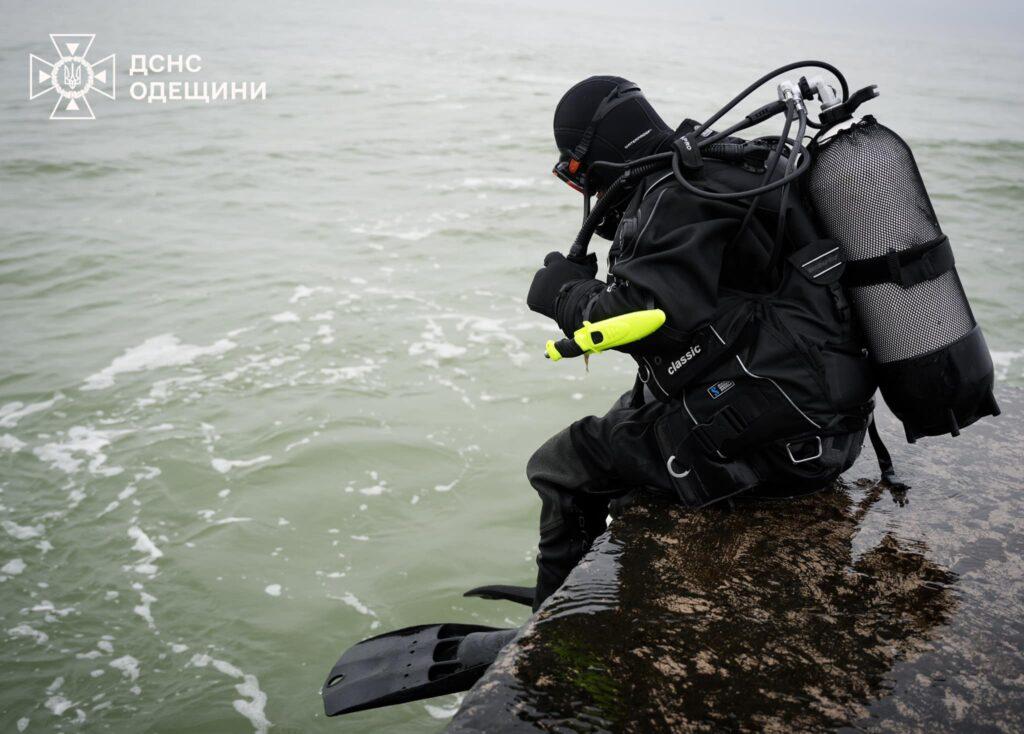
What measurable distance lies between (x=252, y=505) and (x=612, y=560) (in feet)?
10.9

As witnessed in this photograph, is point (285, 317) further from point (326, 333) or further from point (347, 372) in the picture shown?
point (347, 372)

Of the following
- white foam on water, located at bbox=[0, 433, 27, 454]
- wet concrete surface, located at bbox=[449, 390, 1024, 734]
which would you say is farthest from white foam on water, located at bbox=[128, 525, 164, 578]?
wet concrete surface, located at bbox=[449, 390, 1024, 734]

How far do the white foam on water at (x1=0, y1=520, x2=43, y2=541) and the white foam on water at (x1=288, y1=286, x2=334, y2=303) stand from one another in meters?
3.87

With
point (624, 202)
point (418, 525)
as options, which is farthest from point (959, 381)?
point (418, 525)

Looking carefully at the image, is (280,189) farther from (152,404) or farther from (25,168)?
(152,404)

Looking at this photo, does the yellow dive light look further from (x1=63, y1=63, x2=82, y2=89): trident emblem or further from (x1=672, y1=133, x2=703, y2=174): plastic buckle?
(x1=63, y1=63, x2=82, y2=89): trident emblem

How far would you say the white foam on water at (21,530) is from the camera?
5.04 m

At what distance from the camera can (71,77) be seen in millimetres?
20578

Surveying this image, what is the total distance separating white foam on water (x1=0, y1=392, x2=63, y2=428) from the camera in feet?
20.7

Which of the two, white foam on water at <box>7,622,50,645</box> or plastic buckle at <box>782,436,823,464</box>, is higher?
plastic buckle at <box>782,436,823,464</box>

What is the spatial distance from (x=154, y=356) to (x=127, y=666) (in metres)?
3.76

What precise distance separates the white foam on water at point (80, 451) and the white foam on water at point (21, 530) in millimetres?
613

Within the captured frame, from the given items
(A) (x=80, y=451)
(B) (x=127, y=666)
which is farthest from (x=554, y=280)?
(A) (x=80, y=451)

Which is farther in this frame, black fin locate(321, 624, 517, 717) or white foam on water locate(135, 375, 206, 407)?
white foam on water locate(135, 375, 206, 407)
